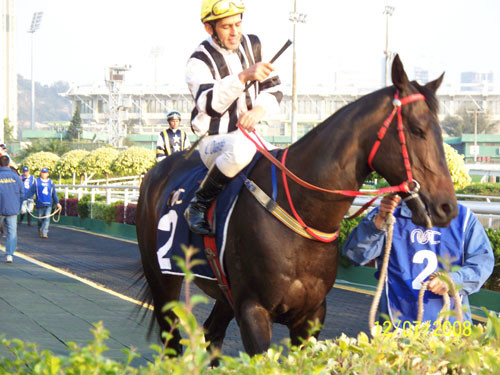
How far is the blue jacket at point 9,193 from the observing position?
12352 mm

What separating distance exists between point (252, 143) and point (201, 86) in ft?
1.50

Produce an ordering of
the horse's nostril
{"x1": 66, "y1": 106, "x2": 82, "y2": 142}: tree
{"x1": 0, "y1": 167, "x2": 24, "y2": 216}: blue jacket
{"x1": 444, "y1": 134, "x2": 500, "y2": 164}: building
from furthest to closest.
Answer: {"x1": 66, "y1": 106, "x2": 82, "y2": 142}: tree
{"x1": 444, "y1": 134, "x2": 500, "y2": 164}: building
{"x1": 0, "y1": 167, "x2": 24, "y2": 216}: blue jacket
the horse's nostril

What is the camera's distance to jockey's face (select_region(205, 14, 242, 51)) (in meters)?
4.22

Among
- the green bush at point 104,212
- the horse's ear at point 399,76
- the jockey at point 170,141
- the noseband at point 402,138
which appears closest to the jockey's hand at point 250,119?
the noseband at point 402,138

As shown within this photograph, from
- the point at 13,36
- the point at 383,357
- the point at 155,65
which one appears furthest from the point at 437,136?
the point at 13,36

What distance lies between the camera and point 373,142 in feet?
11.7

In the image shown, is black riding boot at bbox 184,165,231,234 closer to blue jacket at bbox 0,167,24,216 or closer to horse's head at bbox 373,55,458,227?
horse's head at bbox 373,55,458,227

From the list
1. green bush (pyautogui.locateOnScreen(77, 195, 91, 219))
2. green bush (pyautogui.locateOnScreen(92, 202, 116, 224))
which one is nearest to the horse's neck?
green bush (pyautogui.locateOnScreen(92, 202, 116, 224))

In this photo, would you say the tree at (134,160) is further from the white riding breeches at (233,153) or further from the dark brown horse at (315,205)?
the dark brown horse at (315,205)

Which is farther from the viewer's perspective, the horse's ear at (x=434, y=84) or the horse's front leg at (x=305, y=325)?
the horse's front leg at (x=305, y=325)

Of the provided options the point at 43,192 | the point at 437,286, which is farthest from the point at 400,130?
the point at 43,192

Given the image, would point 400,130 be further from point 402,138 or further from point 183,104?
point 183,104

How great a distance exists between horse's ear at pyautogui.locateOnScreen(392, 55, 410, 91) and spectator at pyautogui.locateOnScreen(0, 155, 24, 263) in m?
9.82

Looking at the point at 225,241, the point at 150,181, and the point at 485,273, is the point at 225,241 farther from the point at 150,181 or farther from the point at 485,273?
the point at 150,181
